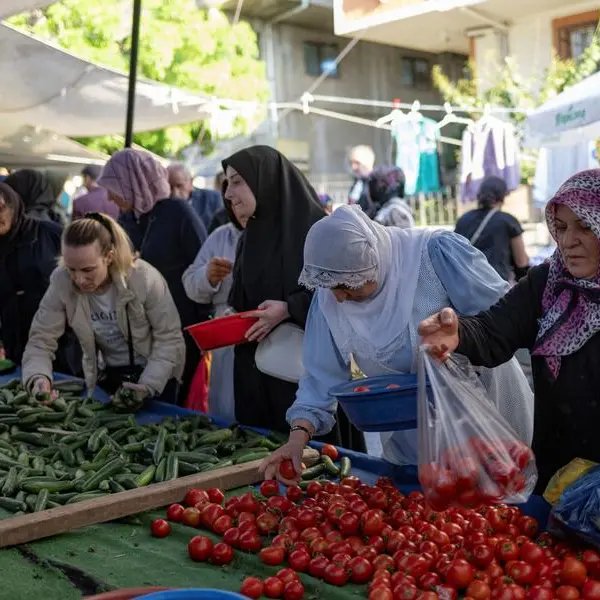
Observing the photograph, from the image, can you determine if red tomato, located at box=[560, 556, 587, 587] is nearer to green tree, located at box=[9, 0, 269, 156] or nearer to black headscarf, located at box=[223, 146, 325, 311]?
black headscarf, located at box=[223, 146, 325, 311]

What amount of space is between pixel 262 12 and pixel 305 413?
25161mm

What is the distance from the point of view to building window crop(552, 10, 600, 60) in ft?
57.7

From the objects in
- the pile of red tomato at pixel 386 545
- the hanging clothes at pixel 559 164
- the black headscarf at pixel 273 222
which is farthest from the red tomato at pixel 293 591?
the hanging clothes at pixel 559 164

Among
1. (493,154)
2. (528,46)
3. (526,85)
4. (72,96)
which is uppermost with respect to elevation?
(528,46)

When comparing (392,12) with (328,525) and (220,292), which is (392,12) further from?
(328,525)

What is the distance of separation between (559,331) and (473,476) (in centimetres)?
56

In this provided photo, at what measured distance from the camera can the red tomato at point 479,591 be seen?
2.17 m

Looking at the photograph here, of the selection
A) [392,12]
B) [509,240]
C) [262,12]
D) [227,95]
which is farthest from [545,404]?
[262,12]

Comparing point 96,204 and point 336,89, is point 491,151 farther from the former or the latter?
point 336,89

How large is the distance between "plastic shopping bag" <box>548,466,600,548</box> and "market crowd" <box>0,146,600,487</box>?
32 centimetres

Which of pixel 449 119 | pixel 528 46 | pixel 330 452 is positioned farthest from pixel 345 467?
pixel 528 46

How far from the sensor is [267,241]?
165 inches

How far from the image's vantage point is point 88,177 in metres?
10.7

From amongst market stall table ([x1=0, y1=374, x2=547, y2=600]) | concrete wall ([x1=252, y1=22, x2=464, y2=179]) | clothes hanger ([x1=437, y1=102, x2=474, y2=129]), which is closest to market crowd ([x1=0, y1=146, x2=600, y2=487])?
market stall table ([x1=0, y1=374, x2=547, y2=600])
